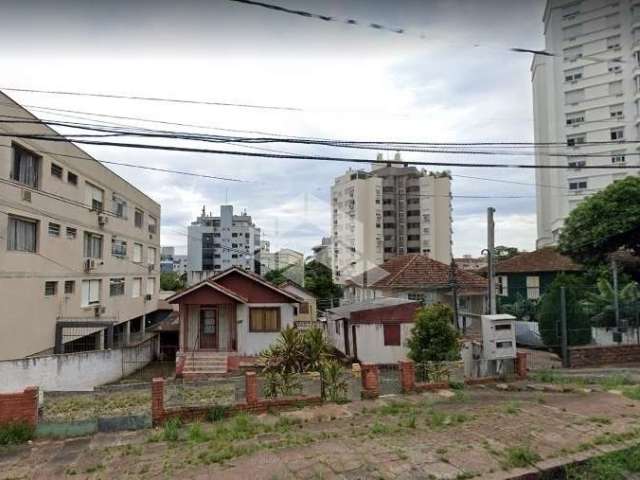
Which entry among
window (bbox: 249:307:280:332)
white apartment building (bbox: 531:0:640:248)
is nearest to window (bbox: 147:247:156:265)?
window (bbox: 249:307:280:332)

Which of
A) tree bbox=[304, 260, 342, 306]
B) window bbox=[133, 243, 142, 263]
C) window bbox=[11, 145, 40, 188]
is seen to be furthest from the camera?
tree bbox=[304, 260, 342, 306]

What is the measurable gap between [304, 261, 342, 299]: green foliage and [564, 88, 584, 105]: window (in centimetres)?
3317

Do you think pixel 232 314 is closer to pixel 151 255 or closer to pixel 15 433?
pixel 15 433


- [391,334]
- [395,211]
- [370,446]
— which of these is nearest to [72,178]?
[391,334]

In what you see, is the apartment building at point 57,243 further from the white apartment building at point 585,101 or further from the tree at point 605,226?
the white apartment building at point 585,101

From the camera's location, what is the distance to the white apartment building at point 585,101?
1620 inches

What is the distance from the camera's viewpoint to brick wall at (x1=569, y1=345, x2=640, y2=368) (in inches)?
487

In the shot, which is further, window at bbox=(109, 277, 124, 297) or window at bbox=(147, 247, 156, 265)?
window at bbox=(147, 247, 156, 265)

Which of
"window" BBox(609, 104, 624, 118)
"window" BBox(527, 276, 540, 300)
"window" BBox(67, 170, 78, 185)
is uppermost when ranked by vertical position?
"window" BBox(609, 104, 624, 118)

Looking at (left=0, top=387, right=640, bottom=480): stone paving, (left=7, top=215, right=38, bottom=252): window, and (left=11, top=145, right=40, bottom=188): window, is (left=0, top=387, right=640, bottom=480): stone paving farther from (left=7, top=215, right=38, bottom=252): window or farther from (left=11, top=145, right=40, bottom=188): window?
(left=11, top=145, right=40, bottom=188): window

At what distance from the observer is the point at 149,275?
2800 cm

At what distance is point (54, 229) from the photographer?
16547 mm

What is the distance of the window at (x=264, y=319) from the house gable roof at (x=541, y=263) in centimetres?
1850

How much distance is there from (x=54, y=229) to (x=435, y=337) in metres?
15.3
